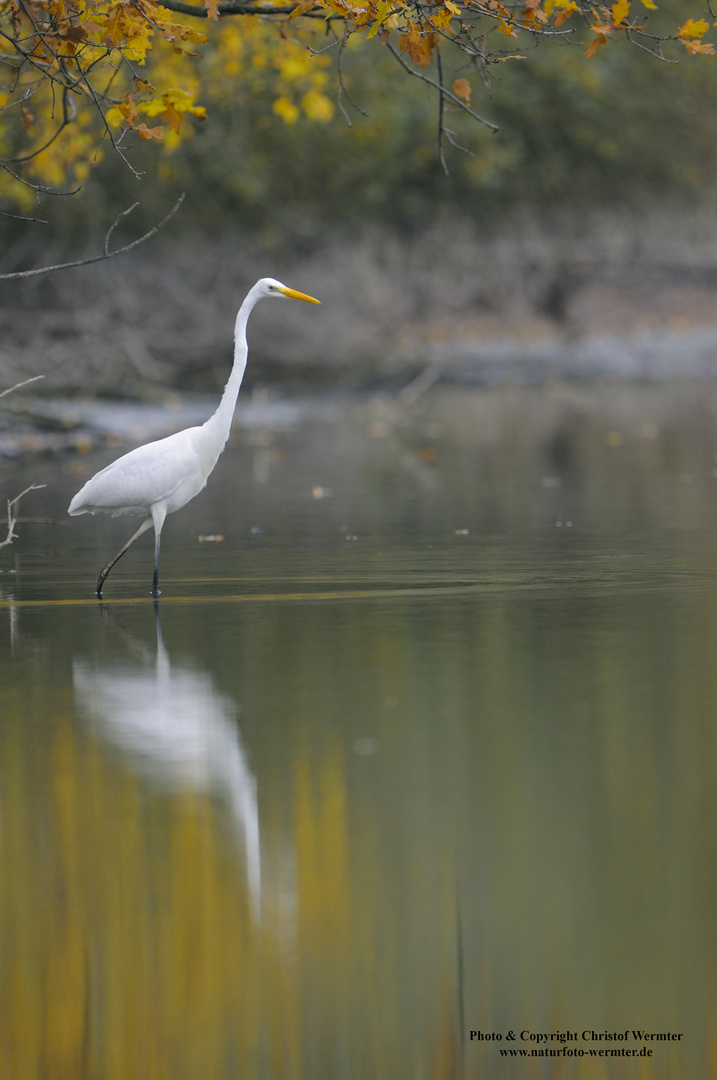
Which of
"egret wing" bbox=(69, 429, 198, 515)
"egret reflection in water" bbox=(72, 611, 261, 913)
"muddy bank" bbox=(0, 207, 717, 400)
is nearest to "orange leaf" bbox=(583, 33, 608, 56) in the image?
"egret wing" bbox=(69, 429, 198, 515)

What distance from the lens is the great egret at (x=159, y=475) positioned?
840 cm

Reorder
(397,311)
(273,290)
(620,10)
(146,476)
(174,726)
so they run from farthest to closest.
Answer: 1. (397,311)
2. (273,290)
3. (146,476)
4. (620,10)
5. (174,726)

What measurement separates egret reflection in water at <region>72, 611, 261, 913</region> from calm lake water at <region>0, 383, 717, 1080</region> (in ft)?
0.06

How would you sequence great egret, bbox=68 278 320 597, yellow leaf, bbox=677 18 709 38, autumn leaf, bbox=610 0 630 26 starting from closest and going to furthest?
yellow leaf, bbox=677 18 709 38 → autumn leaf, bbox=610 0 630 26 → great egret, bbox=68 278 320 597

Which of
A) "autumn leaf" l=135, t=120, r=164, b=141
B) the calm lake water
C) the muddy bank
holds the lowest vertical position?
the calm lake water

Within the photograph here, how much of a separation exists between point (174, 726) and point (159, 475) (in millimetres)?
2998

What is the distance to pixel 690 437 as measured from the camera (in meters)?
18.2

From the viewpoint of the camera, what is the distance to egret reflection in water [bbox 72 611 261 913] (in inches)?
189

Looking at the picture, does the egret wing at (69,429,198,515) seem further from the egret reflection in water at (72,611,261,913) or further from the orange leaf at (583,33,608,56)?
the orange leaf at (583,33,608,56)

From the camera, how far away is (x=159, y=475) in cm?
841

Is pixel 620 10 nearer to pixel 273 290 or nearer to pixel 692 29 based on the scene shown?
A: pixel 692 29

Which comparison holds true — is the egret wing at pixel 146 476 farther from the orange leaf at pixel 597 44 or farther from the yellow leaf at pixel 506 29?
the orange leaf at pixel 597 44

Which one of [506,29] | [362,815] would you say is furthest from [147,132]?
[362,815]

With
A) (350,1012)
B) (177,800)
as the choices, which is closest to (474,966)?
(350,1012)
